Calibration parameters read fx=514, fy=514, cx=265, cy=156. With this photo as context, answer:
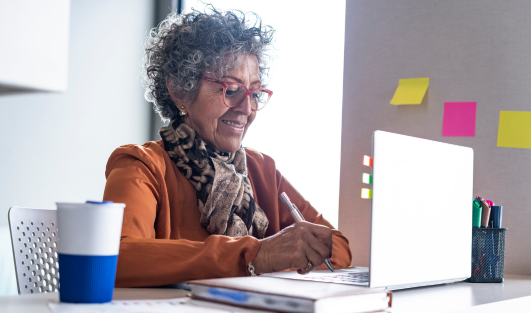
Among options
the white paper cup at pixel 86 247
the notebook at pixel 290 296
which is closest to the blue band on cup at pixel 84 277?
the white paper cup at pixel 86 247

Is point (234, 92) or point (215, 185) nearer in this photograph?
point (215, 185)

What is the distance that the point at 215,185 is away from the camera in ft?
4.30

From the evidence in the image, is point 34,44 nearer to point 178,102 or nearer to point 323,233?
point 323,233

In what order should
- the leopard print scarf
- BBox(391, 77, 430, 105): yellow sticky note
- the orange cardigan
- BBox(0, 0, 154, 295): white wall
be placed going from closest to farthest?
the orange cardigan → the leopard print scarf → BBox(391, 77, 430, 105): yellow sticky note → BBox(0, 0, 154, 295): white wall

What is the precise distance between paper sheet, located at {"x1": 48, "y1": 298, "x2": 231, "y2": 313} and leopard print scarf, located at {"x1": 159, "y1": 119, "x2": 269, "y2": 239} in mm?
608

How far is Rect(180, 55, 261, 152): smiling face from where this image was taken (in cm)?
141

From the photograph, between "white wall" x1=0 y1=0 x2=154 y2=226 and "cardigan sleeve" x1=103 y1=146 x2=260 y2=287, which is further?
"white wall" x1=0 y1=0 x2=154 y2=226

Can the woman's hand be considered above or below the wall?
below

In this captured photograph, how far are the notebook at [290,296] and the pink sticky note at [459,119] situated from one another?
908 millimetres

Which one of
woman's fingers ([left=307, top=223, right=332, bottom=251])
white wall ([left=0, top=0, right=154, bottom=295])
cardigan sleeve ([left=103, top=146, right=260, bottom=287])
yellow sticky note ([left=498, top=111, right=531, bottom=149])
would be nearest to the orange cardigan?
cardigan sleeve ([left=103, top=146, right=260, bottom=287])

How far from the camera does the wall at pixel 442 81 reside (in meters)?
1.39

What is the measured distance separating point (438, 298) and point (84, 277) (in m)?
0.56

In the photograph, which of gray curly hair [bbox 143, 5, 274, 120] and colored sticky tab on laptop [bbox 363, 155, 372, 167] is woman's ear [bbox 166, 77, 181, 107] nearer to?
gray curly hair [bbox 143, 5, 274, 120]

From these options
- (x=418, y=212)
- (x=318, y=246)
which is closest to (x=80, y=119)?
(x=318, y=246)
